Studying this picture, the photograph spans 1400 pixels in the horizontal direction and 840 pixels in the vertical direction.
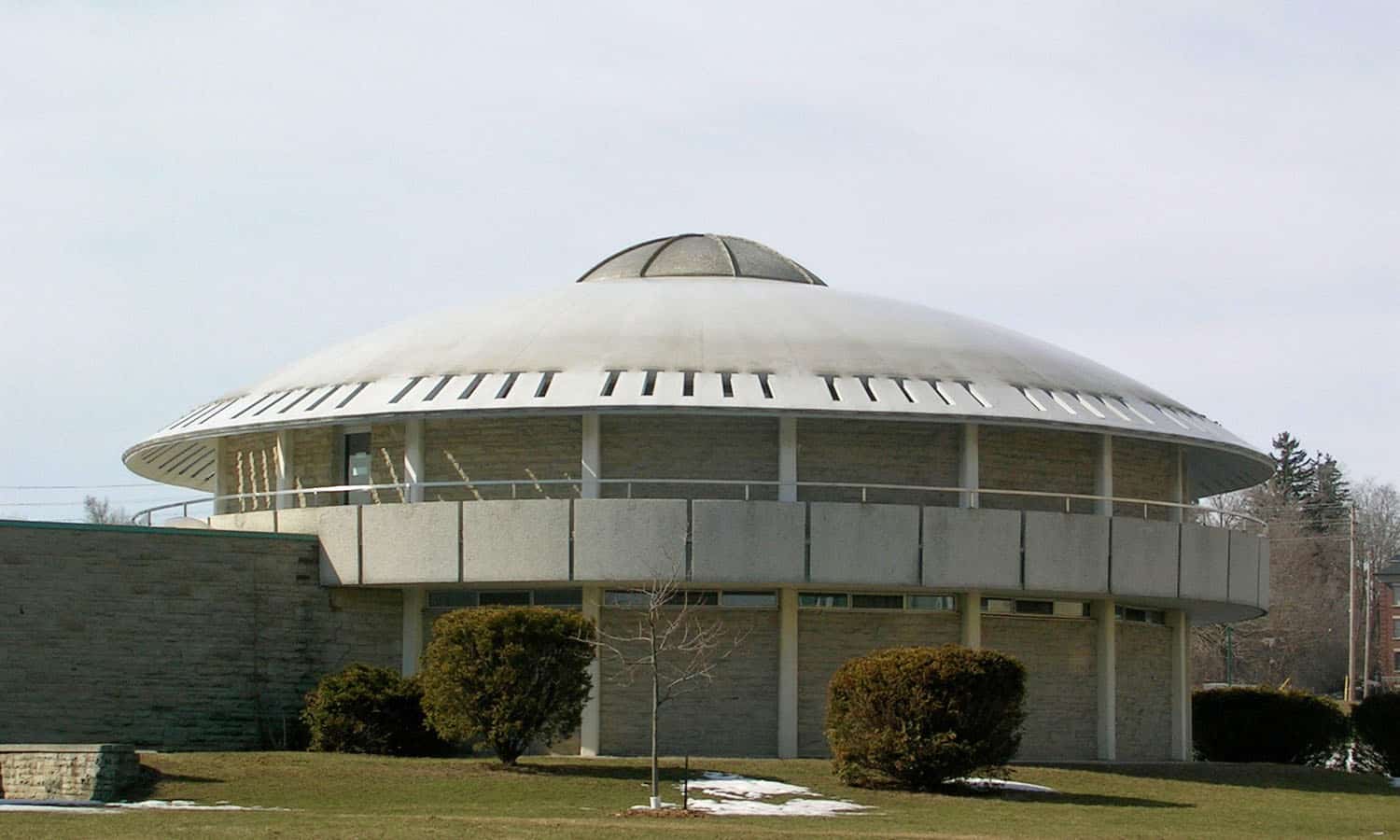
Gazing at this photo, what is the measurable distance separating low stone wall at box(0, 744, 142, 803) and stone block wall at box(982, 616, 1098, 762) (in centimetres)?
1410

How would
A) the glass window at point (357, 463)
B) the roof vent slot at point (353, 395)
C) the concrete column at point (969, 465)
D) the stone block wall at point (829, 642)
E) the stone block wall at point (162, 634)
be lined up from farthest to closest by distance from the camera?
1. the glass window at point (357, 463)
2. the roof vent slot at point (353, 395)
3. the concrete column at point (969, 465)
4. the stone block wall at point (829, 642)
5. the stone block wall at point (162, 634)

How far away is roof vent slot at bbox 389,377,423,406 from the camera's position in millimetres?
33994

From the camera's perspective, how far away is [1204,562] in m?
35.8

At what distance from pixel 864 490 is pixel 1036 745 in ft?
16.4

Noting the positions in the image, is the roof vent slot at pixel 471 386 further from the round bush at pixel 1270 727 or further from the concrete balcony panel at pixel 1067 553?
the round bush at pixel 1270 727

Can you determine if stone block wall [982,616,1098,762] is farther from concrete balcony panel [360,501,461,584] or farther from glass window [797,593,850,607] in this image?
concrete balcony panel [360,501,461,584]

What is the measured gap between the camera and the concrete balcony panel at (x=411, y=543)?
32531 millimetres

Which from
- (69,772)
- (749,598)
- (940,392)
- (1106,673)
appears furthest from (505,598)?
(1106,673)

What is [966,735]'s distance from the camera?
2789 centimetres

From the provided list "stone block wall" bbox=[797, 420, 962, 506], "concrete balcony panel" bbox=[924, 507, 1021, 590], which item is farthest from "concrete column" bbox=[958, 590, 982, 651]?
"stone block wall" bbox=[797, 420, 962, 506]

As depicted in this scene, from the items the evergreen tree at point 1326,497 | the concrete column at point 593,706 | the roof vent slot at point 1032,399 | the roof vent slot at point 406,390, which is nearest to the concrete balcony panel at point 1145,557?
the roof vent slot at point 1032,399

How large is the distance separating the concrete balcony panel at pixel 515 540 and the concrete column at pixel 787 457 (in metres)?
3.33

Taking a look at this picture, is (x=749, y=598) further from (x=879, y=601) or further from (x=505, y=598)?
(x=505, y=598)

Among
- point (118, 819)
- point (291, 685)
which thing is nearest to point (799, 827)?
point (118, 819)
